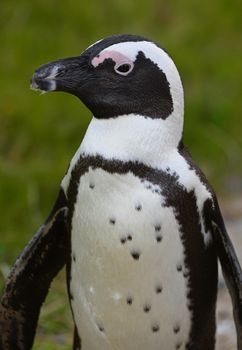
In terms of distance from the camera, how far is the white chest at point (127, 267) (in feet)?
8.34

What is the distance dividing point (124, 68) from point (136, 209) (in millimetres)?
335

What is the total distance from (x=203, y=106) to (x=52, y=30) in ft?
3.72

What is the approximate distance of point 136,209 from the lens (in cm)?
253

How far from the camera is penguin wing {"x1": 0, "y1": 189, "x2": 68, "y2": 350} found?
2814mm

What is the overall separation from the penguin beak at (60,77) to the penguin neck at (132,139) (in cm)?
10

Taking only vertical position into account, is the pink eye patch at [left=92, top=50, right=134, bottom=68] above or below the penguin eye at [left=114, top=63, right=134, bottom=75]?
above

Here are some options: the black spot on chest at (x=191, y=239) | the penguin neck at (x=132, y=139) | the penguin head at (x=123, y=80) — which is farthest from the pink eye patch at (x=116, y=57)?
the black spot on chest at (x=191, y=239)

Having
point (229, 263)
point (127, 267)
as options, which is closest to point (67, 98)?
point (229, 263)

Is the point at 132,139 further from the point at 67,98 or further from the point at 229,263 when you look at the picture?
the point at 67,98

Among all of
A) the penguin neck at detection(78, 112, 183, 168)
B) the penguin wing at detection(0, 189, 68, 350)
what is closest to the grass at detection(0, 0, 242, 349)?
the penguin wing at detection(0, 189, 68, 350)

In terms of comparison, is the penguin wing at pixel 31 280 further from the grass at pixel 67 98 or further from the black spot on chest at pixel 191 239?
the grass at pixel 67 98

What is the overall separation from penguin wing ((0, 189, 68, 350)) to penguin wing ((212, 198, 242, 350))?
38cm

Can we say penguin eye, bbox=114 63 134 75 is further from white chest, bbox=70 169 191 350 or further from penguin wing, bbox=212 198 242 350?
penguin wing, bbox=212 198 242 350

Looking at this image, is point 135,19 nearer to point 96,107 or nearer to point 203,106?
point 203,106
